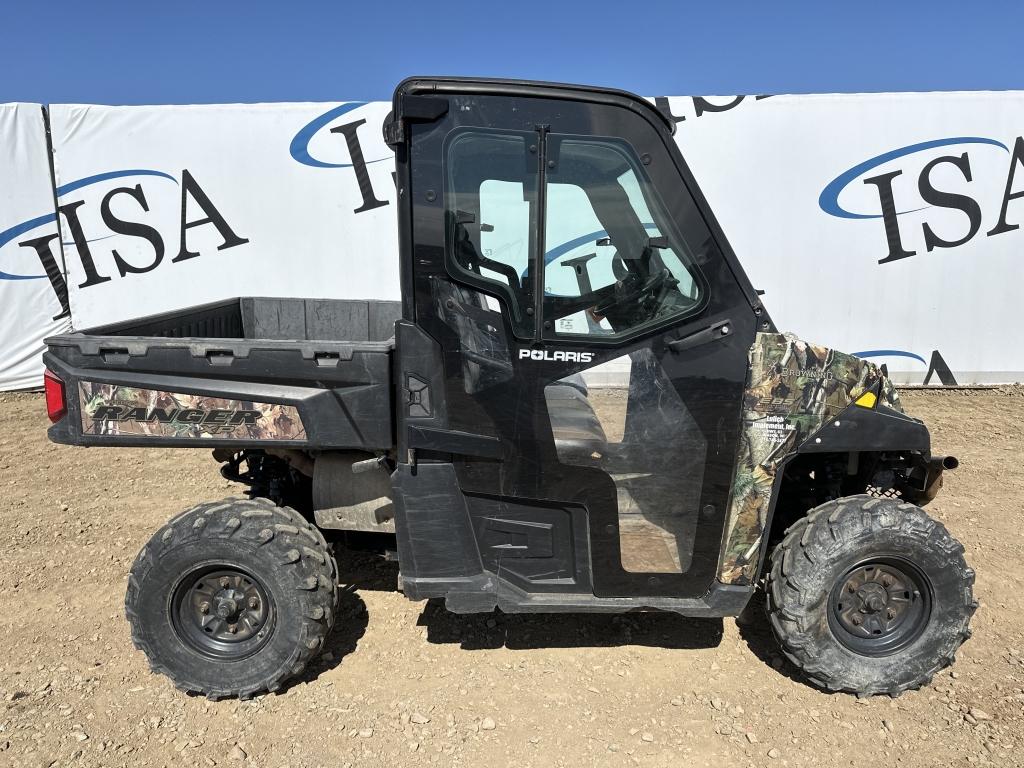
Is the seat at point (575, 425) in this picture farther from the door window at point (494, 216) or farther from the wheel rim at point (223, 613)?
the wheel rim at point (223, 613)

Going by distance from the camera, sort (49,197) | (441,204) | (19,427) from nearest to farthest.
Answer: (441,204) → (19,427) → (49,197)

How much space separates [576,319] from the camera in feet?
8.41

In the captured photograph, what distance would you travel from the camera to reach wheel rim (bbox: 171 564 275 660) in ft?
9.27

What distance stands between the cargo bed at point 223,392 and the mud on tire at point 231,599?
360 millimetres

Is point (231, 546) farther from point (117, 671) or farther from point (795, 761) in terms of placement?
point (795, 761)

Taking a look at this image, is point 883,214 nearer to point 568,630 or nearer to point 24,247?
point 568,630

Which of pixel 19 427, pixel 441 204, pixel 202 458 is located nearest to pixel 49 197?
pixel 19 427

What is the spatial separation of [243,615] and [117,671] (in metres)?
0.63

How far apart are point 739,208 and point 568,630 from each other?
5706 millimetres

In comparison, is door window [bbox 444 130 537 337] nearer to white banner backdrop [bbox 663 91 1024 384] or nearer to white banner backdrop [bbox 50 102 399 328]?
white banner backdrop [bbox 50 102 399 328]

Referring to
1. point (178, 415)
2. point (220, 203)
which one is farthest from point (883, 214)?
point (178, 415)

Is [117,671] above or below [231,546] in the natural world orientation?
below

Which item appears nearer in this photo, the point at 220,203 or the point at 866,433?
the point at 866,433

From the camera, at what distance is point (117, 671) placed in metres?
2.98
